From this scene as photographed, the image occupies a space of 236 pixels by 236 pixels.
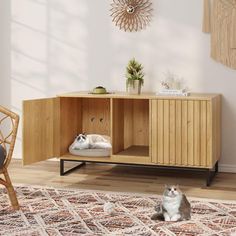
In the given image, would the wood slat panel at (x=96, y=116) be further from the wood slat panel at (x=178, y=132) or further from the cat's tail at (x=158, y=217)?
the cat's tail at (x=158, y=217)

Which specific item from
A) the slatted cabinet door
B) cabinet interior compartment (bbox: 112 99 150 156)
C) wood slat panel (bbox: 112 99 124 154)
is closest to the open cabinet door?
wood slat panel (bbox: 112 99 124 154)

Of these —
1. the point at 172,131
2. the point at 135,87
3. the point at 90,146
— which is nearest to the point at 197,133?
the point at 172,131

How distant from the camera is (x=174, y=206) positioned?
3010 millimetres

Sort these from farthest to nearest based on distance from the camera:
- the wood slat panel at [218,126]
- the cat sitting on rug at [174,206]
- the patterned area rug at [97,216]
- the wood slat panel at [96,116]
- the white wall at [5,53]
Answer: the white wall at [5,53] < the wood slat panel at [96,116] < the wood slat panel at [218,126] < the cat sitting on rug at [174,206] < the patterned area rug at [97,216]

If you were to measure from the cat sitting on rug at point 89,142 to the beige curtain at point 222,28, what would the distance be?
1118 millimetres

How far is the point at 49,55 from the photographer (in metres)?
4.80

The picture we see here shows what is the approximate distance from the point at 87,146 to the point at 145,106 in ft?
1.98

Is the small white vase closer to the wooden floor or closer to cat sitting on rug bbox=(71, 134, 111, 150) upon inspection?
cat sitting on rug bbox=(71, 134, 111, 150)

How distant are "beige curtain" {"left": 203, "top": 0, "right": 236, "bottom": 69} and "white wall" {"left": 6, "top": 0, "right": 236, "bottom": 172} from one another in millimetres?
67

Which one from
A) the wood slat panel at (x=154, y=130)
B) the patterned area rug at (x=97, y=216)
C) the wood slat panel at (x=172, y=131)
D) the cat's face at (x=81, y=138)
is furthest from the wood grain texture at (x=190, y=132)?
the cat's face at (x=81, y=138)

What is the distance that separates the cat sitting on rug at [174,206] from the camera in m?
3.00

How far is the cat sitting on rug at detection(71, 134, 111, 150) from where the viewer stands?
4305mm

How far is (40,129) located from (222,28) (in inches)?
64.5

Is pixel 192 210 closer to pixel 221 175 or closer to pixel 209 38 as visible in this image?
pixel 221 175
